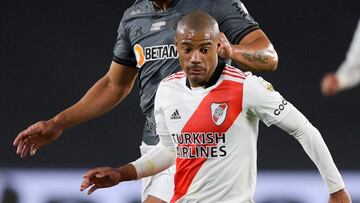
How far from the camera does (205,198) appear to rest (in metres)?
3.81

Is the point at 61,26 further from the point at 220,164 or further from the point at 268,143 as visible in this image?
the point at 220,164

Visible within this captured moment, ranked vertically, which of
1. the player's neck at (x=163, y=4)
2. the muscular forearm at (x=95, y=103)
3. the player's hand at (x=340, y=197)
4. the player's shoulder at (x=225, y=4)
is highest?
the player's neck at (x=163, y=4)

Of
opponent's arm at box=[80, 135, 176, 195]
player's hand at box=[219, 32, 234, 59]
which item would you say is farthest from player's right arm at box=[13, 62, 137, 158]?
player's hand at box=[219, 32, 234, 59]

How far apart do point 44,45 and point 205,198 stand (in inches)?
110

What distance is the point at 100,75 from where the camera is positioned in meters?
6.33

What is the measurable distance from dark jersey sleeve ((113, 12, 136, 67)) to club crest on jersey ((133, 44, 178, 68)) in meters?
0.13

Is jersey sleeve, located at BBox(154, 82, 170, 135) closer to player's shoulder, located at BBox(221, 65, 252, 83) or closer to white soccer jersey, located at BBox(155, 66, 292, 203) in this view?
white soccer jersey, located at BBox(155, 66, 292, 203)

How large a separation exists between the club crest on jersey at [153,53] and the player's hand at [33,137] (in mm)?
517

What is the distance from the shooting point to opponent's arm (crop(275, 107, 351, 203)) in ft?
12.3

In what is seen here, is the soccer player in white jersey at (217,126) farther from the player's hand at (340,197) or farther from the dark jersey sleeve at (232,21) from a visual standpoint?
the dark jersey sleeve at (232,21)

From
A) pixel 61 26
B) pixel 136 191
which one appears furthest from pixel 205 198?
pixel 61 26

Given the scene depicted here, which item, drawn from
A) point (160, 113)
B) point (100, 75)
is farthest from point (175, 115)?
point (100, 75)

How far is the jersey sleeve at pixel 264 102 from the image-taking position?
3764 millimetres

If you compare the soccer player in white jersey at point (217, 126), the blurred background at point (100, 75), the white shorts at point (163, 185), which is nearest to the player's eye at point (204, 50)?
the soccer player in white jersey at point (217, 126)
